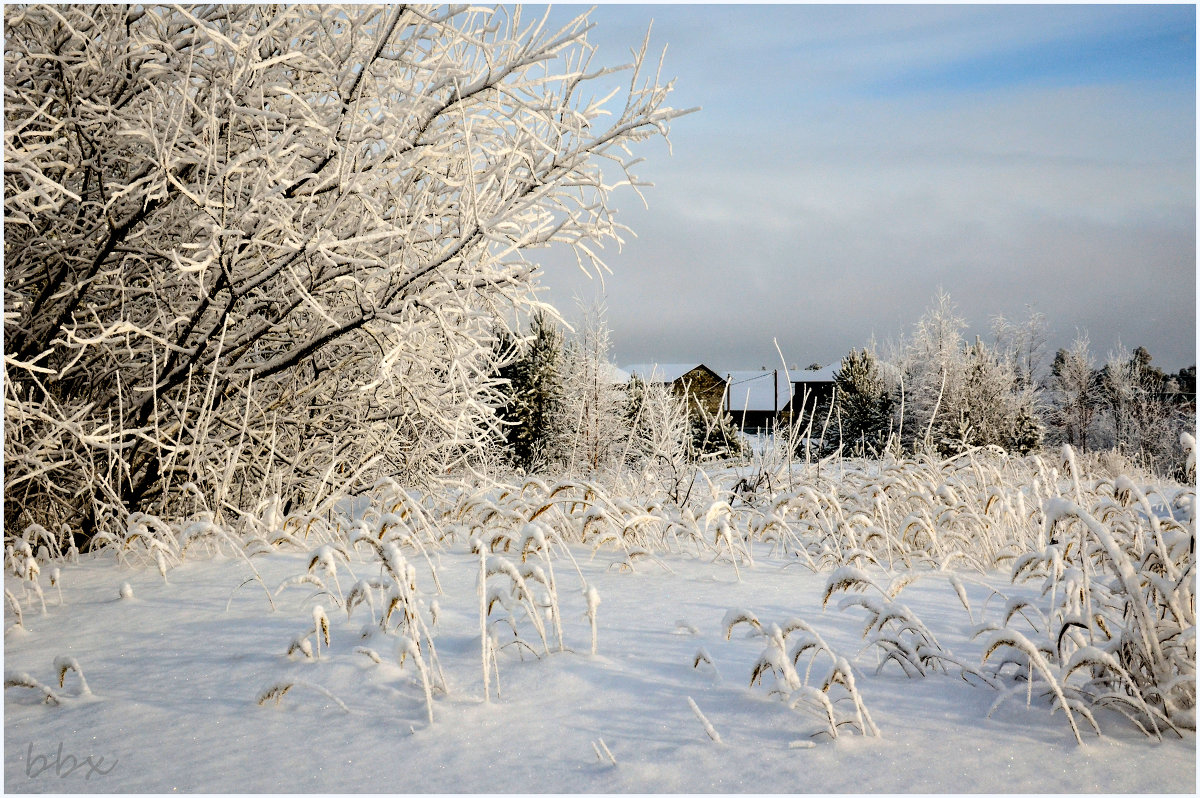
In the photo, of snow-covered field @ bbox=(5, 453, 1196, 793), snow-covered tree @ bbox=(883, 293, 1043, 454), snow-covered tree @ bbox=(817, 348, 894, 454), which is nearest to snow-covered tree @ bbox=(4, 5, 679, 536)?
snow-covered field @ bbox=(5, 453, 1196, 793)

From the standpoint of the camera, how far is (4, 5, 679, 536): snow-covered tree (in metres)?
3.35

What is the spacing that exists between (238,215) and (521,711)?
2499 millimetres

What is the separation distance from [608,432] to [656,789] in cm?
2087

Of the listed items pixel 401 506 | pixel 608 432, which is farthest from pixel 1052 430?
pixel 401 506

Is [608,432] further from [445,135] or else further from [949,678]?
[949,678]

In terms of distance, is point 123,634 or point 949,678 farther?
point 123,634

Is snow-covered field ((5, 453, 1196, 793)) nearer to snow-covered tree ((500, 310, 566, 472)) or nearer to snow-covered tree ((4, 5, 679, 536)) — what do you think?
snow-covered tree ((4, 5, 679, 536))

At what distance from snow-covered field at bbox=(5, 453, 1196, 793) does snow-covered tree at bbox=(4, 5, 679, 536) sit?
1202mm

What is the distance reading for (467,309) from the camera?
3.41 meters

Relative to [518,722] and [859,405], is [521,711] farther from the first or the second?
[859,405]

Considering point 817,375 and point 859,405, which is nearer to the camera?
point 859,405

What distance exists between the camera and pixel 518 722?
5.79ft

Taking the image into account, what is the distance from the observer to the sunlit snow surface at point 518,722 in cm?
154

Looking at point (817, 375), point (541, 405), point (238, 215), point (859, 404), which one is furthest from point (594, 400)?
point (817, 375)
